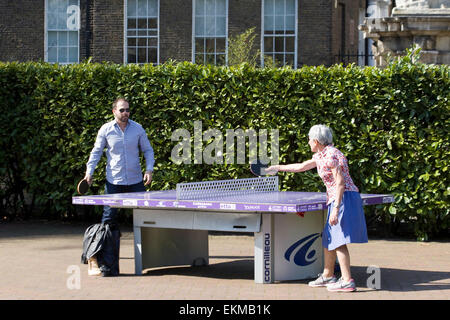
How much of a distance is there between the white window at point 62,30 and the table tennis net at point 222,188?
14423mm

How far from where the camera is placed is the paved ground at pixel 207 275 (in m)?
Answer: 8.12

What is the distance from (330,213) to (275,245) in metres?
0.84

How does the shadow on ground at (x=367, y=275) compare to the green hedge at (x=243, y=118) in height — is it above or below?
below

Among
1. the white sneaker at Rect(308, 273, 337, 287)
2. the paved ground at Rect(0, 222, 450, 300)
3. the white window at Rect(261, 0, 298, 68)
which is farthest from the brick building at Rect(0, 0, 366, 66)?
the white sneaker at Rect(308, 273, 337, 287)

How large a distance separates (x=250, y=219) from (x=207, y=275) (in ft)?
→ 3.98

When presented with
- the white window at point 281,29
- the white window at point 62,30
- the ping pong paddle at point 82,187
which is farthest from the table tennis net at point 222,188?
the white window at point 62,30

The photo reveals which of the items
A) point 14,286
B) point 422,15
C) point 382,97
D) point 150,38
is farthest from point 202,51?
point 14,286

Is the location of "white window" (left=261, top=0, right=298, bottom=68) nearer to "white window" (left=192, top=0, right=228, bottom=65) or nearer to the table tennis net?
"white window" (left=192, top=0, right=228, bottom=65)

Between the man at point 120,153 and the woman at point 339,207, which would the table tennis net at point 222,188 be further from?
the woman at point 339,207

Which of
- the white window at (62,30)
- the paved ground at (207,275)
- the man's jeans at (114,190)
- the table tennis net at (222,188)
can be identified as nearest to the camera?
the paved ground at (207,275)

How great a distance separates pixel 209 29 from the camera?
23.2 metres

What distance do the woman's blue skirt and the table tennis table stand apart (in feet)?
0.81

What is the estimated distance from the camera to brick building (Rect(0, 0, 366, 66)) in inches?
904
